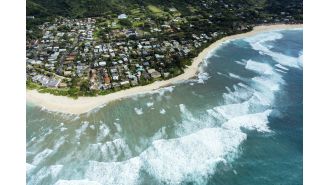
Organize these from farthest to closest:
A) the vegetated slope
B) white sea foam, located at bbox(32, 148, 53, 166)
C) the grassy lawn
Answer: the grassy lawn → the vegetated slope → white sea foam, located at bbox(32, 148, 53, 166)

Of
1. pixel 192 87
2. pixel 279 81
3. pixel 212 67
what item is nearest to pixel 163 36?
pixel 212 67

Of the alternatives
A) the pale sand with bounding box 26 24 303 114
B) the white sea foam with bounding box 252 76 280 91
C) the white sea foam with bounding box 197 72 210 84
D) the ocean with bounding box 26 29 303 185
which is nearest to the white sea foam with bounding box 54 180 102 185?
the ocean with bounding box 26 29 303 185

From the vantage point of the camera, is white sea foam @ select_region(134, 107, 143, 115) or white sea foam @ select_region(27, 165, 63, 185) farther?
white sea foam @ select_region(134, 107, 143, 115)

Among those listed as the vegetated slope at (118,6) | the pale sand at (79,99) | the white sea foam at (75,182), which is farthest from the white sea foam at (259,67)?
the white sea foam at (75,182)

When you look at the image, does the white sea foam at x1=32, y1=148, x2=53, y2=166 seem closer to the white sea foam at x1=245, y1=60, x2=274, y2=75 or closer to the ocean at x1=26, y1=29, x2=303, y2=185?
the ocean at x1=26, y1=29, x2=303, y2=185

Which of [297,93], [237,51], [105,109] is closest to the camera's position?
[105,109]

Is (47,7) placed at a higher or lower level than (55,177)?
higher

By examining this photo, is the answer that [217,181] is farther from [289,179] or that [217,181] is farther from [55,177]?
[55,177]

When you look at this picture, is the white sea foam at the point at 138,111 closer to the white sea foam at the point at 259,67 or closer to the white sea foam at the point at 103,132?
the white sea foam at the point at 103,132
